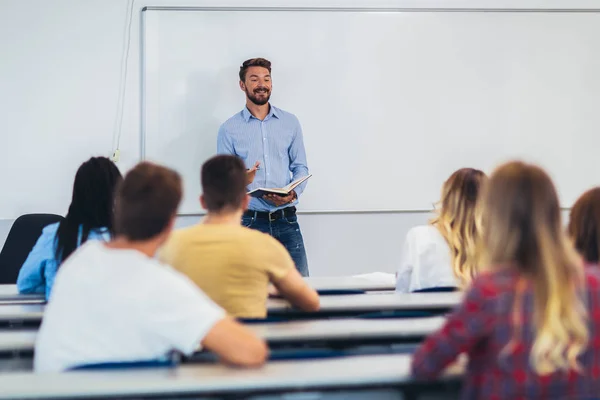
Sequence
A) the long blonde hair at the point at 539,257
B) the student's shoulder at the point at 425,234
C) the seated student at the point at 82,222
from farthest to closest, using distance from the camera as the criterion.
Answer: the student's shoulder at the point at 425,234
the seated student at the point at 82,222
the long blonde hair at the point at 539,257

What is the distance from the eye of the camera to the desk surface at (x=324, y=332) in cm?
220

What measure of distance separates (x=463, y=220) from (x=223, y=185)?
40.3 inches

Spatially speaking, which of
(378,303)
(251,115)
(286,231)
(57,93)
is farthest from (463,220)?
(57,93)

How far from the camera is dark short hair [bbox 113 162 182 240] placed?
191 cm

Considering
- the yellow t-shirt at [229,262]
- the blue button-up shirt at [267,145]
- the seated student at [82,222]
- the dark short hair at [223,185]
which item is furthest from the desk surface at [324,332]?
the blue button-up shirt at [267,145]

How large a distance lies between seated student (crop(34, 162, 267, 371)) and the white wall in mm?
3322

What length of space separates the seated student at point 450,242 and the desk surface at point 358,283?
260 mm

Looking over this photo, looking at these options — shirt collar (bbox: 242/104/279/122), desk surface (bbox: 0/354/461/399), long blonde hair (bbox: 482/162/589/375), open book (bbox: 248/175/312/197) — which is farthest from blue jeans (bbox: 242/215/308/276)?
long blonde hair (bbox: 482/162/589/375)

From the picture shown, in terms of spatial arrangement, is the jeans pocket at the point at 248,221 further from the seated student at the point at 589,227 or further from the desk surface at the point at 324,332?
the seated student at the point at 589,227

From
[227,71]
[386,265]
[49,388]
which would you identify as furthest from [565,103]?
[49,388]

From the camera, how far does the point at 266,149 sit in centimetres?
506

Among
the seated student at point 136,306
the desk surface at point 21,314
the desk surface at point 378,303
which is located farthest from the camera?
the desk surface at point 378,303

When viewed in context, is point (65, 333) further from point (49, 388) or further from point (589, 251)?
point (589, 251)

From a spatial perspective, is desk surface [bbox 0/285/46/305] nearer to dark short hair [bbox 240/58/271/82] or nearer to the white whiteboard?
the white whiteboard
